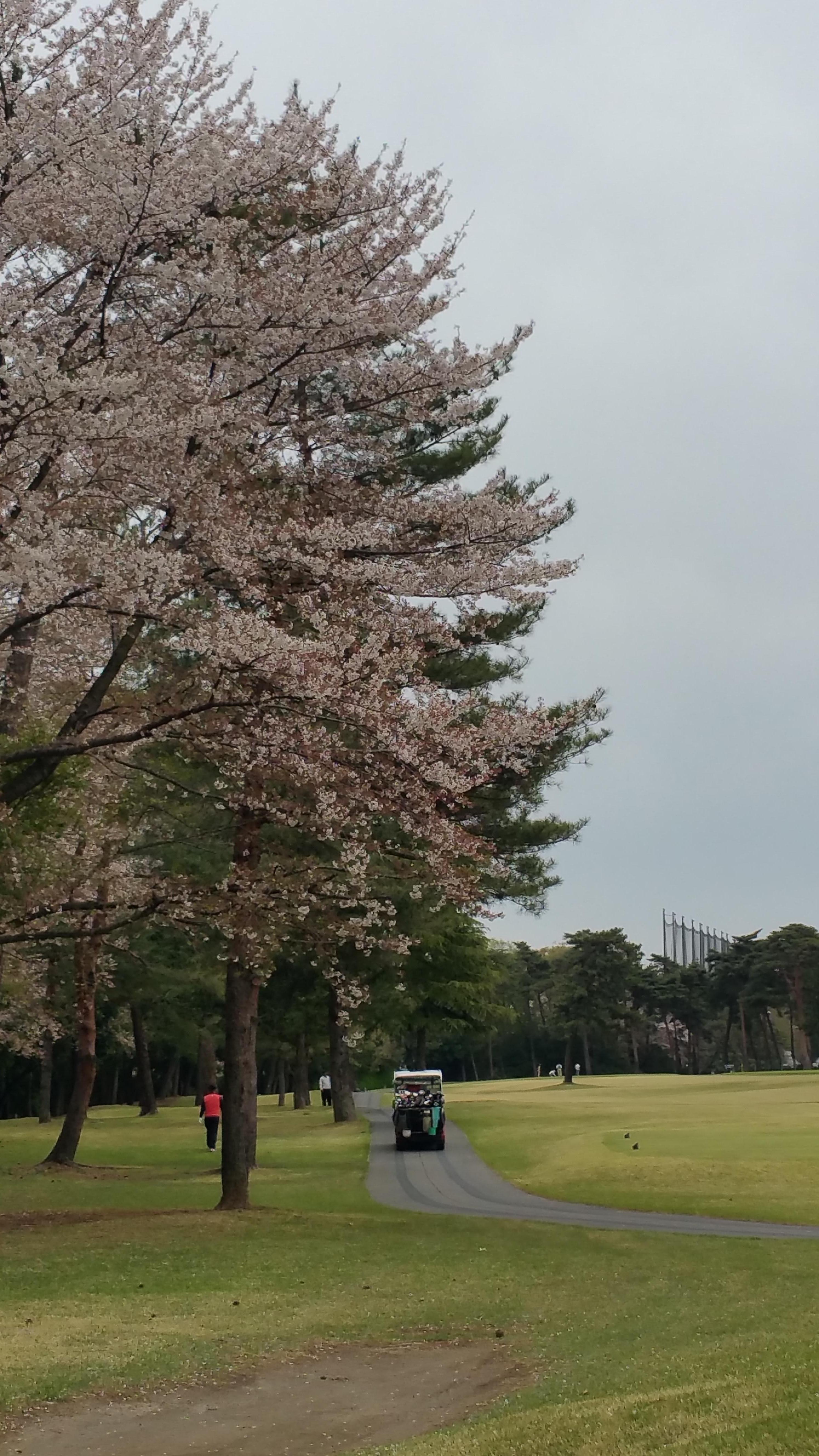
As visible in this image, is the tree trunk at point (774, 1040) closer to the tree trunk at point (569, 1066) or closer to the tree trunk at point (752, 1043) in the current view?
the tree trunk at point (752, 1043)

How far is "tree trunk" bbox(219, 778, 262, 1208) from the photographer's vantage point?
57.1 ft

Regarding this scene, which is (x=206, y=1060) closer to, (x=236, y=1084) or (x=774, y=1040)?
(x=236, y=1084)

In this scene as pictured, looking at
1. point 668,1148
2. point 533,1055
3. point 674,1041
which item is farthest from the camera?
point 533,1055

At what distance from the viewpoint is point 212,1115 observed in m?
31.5

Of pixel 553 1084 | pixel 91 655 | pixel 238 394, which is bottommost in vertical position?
pixel 553 1084

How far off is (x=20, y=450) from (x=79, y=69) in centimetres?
378

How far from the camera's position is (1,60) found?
35.9 ft

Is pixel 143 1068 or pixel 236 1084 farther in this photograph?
pixel 143 1068

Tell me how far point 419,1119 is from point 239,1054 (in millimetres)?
14130

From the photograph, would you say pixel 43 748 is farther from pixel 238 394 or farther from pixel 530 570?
pixel 530 570

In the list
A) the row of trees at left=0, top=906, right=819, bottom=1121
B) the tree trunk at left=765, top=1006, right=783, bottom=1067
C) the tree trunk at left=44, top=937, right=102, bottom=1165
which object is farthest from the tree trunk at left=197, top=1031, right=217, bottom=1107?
the tree trunk at left=765, top=1006, right=783, bottom=1067

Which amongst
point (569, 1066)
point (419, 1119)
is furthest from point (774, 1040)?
point (419, 1119)

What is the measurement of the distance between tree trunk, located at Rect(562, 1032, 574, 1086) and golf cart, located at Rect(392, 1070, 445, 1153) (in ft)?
121

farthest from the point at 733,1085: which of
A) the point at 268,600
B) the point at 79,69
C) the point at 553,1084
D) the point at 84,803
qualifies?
the point at 79,69
